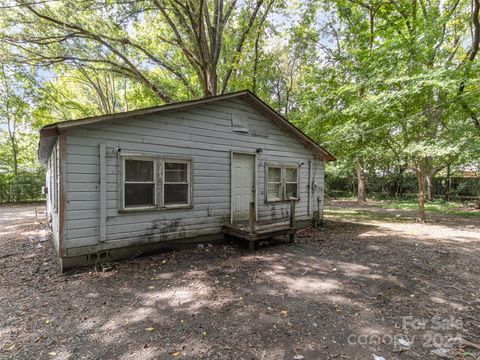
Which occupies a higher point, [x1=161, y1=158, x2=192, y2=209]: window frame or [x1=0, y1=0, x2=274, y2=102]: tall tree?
[x1=0, y1=0, x2=274, y2=102]: tall tree

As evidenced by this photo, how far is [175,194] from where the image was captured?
239 inches

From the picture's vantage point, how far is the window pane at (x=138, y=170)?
5414mm

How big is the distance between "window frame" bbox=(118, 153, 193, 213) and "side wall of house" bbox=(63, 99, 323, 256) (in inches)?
3.2

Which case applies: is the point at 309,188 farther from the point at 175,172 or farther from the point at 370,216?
the point at 175,172

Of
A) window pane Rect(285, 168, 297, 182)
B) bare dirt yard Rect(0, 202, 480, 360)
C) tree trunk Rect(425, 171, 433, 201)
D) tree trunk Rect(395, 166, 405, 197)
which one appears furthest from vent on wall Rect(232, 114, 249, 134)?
tree trunk Rect(395, 166, 405, 197)

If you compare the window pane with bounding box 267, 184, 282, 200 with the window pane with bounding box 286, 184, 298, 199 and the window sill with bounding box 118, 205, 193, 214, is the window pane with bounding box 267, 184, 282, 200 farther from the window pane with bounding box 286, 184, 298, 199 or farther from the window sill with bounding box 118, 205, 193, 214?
the window sill with bounding box 118, 205, 193, 214

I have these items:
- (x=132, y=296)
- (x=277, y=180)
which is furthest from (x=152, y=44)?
(x=132, y=296)

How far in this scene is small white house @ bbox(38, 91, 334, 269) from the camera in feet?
15.7

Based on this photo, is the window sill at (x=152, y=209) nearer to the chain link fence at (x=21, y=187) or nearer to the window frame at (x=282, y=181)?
the window frame at (x=282, y=181)

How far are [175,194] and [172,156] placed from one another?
0.96 metres

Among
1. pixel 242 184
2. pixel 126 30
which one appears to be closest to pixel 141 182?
pixel 242 184

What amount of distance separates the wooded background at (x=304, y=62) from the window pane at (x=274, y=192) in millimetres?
4598

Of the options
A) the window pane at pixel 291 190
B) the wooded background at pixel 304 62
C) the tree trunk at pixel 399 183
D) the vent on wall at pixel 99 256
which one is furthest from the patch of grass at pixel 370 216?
the vent on wall at pixel 99 256

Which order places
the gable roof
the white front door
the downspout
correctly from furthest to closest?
1. the downspout
2. the white front door
3. the gable roof
